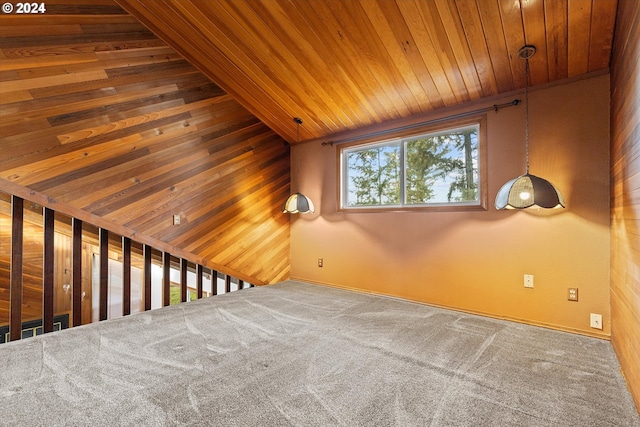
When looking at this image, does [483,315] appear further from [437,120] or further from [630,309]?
[437,120]

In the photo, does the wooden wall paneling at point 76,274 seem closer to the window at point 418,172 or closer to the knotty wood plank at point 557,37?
the window at point 418,172

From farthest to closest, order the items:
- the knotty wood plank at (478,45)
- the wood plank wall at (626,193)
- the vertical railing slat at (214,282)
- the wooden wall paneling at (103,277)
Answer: the vertical railing slat at (214,282) → the wooden wall paneling at (103,277) → the knotty wood plank at (478,45) → the wood plank wall at (626,193)

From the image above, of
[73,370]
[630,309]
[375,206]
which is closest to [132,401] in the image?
[73,370]

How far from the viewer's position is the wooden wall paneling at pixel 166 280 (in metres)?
3.30

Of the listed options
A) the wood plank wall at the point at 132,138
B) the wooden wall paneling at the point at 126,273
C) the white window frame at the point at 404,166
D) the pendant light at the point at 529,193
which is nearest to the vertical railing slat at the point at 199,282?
the wood plank wall at the point at 132,138

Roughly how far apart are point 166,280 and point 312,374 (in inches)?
91.1

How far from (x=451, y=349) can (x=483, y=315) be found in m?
1.00

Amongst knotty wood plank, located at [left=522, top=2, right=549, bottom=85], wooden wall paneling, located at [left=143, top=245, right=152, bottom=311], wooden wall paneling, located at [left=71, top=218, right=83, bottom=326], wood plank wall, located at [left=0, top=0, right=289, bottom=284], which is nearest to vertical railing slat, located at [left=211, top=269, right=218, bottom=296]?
wood plank wall, located at [left=0, top=0, right=289, bottom=284]

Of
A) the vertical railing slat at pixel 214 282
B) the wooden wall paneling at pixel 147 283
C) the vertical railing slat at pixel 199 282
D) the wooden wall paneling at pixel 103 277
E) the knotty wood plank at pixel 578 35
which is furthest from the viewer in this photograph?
the vertical railing slat at pixel 214 282

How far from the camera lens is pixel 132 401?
152cm

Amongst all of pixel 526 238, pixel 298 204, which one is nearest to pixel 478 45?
pixel 526 238

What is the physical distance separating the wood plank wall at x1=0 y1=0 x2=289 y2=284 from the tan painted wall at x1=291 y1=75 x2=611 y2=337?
1817 mm

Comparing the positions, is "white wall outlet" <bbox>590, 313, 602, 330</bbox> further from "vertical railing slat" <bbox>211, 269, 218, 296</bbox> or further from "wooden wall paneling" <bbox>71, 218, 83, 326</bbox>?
"wooden wall paneling" <bbox>71, 218, 83, 326</bbox>

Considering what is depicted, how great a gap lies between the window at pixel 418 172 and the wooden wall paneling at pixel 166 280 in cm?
235
